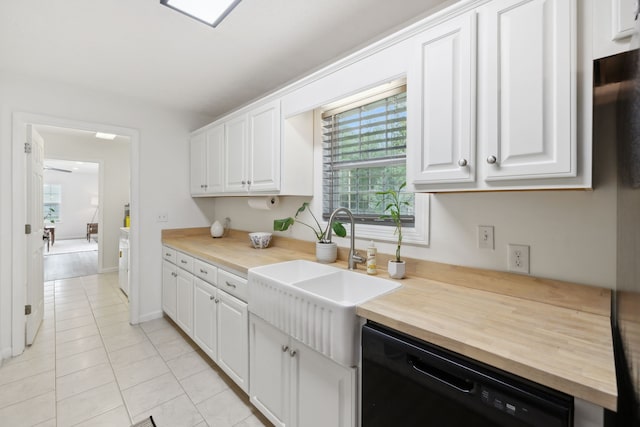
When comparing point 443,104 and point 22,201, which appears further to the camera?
point 22,201

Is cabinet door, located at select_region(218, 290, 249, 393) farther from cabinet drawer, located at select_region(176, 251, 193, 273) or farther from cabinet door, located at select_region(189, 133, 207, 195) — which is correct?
cabinet door, located at select_region(189, 133, 207, 195)

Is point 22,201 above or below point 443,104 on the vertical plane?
below

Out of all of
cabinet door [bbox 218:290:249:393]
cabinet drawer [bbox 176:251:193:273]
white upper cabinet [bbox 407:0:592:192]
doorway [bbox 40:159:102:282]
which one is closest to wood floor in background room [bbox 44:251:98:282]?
doorway [bbox 40:159:102:282]

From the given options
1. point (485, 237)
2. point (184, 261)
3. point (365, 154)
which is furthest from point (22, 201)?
point (485, 237)

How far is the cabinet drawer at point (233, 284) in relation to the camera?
5.73ft

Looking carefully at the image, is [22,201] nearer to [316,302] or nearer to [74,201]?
[316,302]

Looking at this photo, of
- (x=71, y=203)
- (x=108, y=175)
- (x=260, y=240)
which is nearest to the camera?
(x=260, y=240)

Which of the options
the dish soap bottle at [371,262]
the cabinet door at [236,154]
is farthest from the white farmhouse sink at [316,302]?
the cabinet door at [236,154]

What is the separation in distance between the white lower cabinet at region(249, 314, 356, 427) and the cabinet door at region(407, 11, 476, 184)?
0.91 meters

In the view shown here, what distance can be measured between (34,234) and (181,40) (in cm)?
228

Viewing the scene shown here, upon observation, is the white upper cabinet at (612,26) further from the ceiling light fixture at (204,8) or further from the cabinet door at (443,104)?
the ceiling light fixture at (204,8)

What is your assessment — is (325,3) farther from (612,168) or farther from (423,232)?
(612,168)

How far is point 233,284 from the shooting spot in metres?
1.85

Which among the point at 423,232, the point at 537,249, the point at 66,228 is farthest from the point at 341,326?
the point at 66,228
